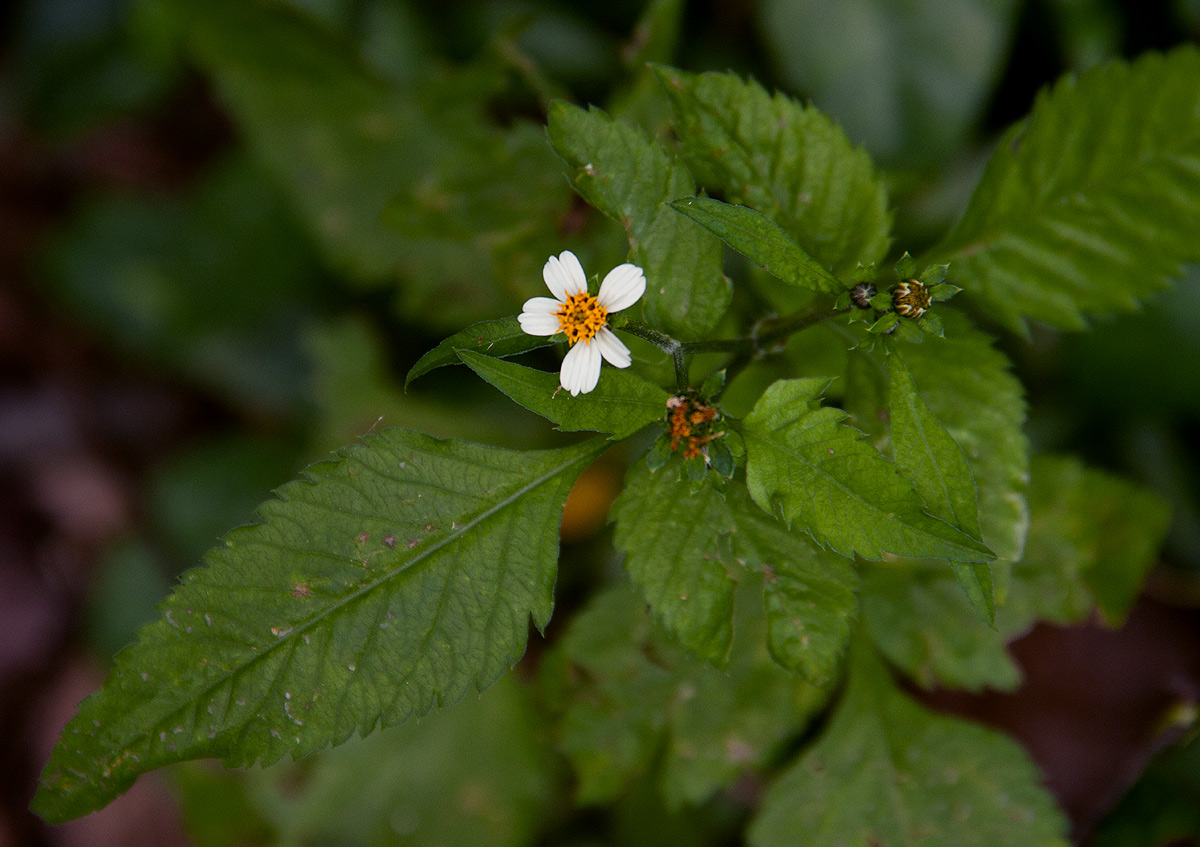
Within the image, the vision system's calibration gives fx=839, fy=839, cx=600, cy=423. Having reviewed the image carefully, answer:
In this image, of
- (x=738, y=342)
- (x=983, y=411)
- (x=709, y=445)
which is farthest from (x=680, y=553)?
(x=983, y=411)

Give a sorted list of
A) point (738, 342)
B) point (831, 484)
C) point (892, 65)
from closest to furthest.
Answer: point (831, 484)
point (738, 342)
point (892, 65)

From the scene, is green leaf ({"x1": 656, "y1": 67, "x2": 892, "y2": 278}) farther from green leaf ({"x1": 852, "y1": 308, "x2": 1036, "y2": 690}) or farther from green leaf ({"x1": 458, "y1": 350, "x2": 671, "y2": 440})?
green leaf ({"x1": 458, "y1": 350, "x2": 671, "y2": 440})

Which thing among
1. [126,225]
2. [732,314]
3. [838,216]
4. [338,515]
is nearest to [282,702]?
[338,515]

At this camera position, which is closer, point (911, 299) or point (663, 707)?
point (911, 299)

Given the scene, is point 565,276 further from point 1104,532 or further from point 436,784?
point 436,784

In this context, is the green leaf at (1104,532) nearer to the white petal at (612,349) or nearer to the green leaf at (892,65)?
the green leaf at (892,65)

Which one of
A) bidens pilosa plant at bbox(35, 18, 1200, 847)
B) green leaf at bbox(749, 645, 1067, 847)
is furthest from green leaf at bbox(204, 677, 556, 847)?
bidens pilosa plant at bbox(35, 18, 1200, 847)

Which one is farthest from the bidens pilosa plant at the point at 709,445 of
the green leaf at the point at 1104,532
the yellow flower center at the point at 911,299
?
the green leaf at the point at 1104,532
